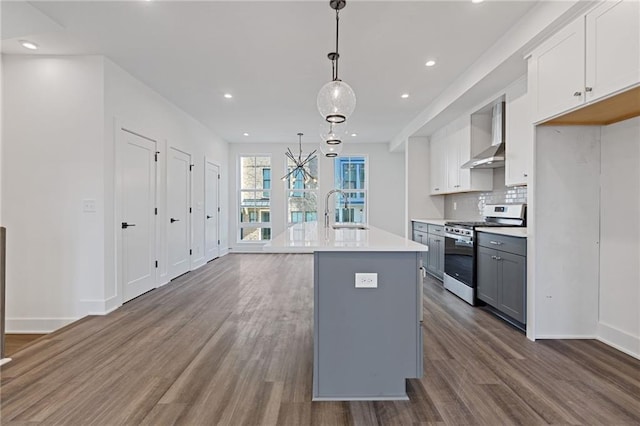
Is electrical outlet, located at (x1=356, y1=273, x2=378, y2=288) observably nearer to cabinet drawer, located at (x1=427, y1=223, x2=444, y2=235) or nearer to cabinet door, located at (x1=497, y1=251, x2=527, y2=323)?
cabinet door, located at (x1=497, y1=251, x2=527, y2=323)

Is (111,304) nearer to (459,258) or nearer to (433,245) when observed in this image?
(459,258)

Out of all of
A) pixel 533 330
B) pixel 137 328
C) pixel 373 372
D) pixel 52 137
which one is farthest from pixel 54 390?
pixel 533 330

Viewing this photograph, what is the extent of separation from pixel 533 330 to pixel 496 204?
2.18 metres

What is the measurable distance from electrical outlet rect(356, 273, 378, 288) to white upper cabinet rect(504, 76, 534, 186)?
2.45m

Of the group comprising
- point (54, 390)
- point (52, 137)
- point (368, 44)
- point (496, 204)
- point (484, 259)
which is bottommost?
point (54, 390)

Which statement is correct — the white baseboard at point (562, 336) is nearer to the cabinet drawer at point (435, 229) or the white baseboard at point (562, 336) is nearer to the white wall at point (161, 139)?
the cabinet drawer at point (435, 229)

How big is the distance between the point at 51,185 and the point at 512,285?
493cm

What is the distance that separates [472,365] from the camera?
2391mm

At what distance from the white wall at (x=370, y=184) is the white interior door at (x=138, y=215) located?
3.75m

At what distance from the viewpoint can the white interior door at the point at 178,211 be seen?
520 centimetres

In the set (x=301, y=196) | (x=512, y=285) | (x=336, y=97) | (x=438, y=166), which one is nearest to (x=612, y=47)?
(x=336, y=97)

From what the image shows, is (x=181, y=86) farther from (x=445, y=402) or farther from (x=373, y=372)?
(x=445, y=402)

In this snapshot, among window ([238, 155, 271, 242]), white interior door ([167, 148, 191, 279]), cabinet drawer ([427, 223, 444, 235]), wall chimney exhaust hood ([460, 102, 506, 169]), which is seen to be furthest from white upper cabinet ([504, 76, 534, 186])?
window ([238, 155, 271, 242])

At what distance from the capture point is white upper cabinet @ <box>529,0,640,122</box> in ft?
6.59
